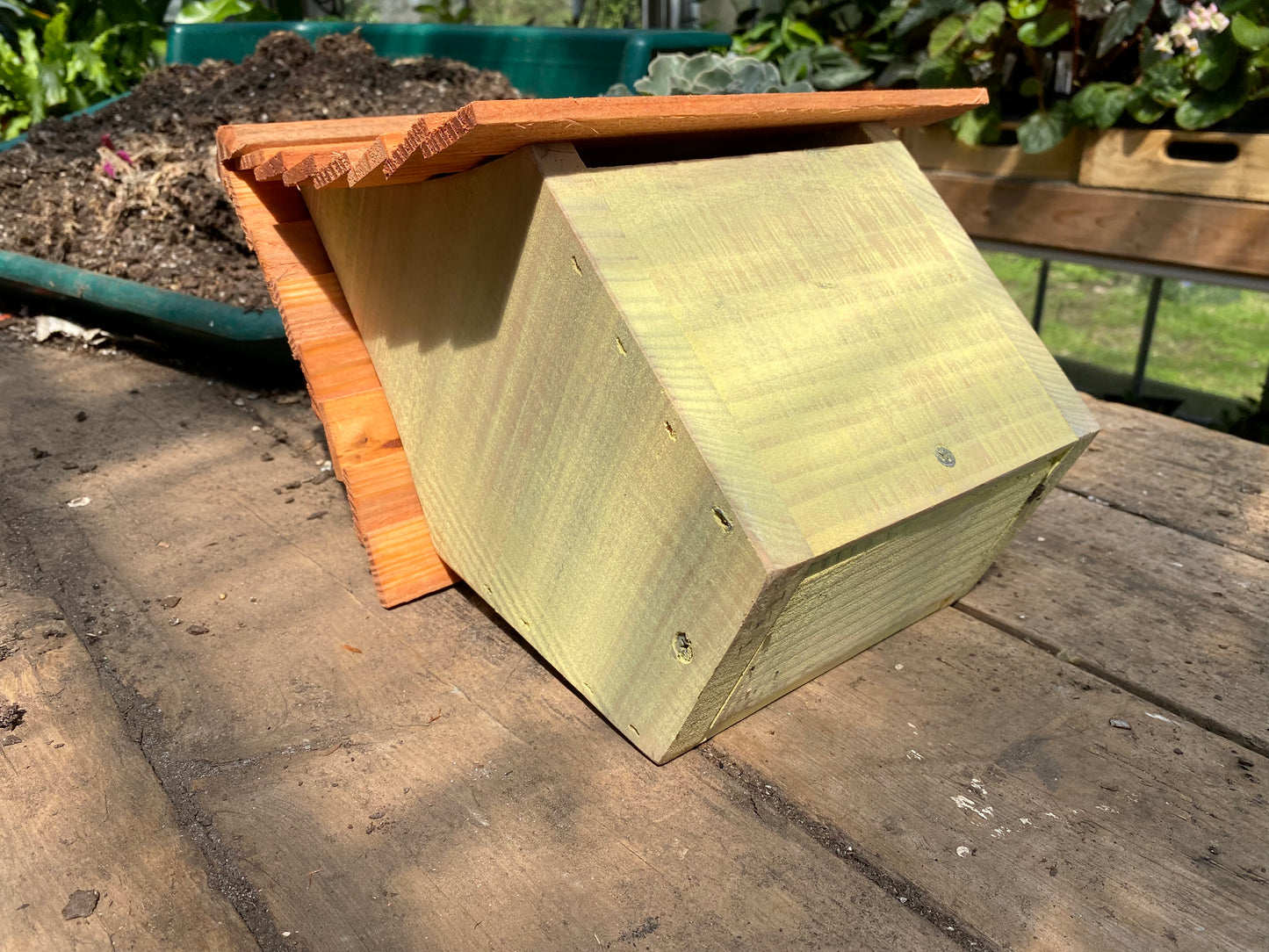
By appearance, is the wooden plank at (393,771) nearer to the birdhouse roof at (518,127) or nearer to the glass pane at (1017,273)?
the birdhouse roof at (518,127)

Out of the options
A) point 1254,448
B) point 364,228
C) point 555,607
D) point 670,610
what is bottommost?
point 1254,448

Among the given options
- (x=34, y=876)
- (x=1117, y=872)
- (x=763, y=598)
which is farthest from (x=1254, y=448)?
(x=34, y=876)

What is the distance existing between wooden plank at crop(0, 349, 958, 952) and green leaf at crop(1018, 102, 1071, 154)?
2.07 m

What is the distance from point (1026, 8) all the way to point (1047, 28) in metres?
0.08

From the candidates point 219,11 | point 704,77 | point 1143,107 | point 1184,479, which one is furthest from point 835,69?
Result: point 219,11

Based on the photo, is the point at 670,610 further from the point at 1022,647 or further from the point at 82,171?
the point at 82,171

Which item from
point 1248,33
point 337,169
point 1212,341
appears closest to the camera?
point 337,169

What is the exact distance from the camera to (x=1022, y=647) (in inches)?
51.1

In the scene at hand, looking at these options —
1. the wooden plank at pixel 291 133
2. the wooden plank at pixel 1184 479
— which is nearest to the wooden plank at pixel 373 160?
the wooden plank at pixel 291 133

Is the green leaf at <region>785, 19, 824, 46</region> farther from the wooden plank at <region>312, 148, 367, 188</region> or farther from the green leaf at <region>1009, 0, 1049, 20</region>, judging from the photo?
the wooden plank at <region>312, 148, 367, 188</region>

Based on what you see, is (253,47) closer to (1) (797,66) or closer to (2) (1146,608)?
(1) (797,66)

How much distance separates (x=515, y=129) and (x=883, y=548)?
564 mm

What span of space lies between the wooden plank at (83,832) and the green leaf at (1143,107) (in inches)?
99.8

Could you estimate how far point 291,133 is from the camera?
4.42 ft
